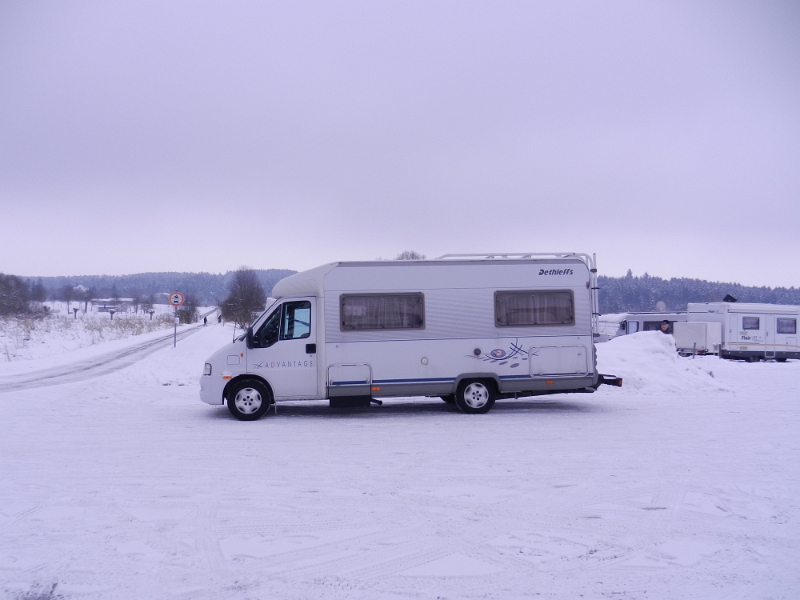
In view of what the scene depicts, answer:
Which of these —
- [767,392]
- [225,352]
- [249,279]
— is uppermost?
[249,279]

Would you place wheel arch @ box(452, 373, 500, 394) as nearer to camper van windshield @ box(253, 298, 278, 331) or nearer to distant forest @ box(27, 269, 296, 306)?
camper van windshield @ box(253, 298, 278, 331)

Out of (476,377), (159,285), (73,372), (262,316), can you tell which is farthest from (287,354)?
(159,285)

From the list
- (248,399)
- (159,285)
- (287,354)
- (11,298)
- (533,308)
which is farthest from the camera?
(159,285)

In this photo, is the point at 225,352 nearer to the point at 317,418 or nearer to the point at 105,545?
the point at 317,418

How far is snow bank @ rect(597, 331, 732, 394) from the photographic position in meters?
15.4

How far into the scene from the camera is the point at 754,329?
1125 inches

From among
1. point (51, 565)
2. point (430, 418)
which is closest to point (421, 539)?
point (51, 565)

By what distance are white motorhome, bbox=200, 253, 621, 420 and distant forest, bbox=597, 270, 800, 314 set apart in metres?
80.2

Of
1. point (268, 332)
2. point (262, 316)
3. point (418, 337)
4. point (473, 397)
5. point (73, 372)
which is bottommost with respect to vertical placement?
point (73, 372)

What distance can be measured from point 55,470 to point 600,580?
6.55 m

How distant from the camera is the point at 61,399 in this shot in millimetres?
13844

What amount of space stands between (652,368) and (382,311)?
8495 millimetres

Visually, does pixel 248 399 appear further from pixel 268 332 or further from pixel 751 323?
pixel 751 323

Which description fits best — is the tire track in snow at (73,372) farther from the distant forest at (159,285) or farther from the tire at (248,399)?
the distant forest at (159,285)
